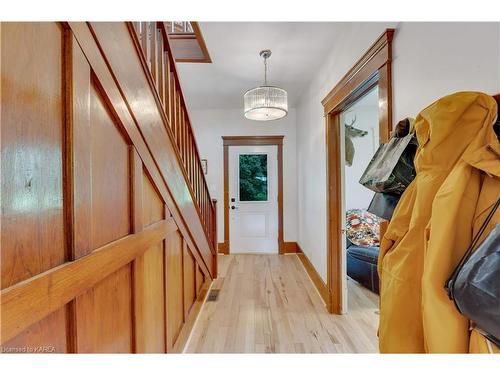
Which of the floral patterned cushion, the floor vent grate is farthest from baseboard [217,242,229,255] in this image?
the floral patterned cushion

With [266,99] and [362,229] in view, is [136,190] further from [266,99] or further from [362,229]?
[362,229]

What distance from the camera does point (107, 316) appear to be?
0.90 m

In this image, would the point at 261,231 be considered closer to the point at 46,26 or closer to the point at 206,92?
the point at 206,92

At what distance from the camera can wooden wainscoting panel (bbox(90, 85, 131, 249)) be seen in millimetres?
837

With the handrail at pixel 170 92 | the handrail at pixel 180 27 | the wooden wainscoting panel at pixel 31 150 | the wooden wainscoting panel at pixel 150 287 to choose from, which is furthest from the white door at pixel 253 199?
the wooden wainscoting panel at pixel 31 150

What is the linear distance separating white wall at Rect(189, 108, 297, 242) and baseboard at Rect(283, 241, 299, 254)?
0.25 feet

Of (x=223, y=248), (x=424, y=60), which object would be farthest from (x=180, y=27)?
(x=223, y=248)

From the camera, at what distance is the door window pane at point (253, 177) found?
4.66m

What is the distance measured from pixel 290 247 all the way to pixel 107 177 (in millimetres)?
4062

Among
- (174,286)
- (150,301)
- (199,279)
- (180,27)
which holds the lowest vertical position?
(199,279)

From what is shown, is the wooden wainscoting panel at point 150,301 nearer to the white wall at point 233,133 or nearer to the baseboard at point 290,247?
the white wall at point 233,133

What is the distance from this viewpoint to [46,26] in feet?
2.10
